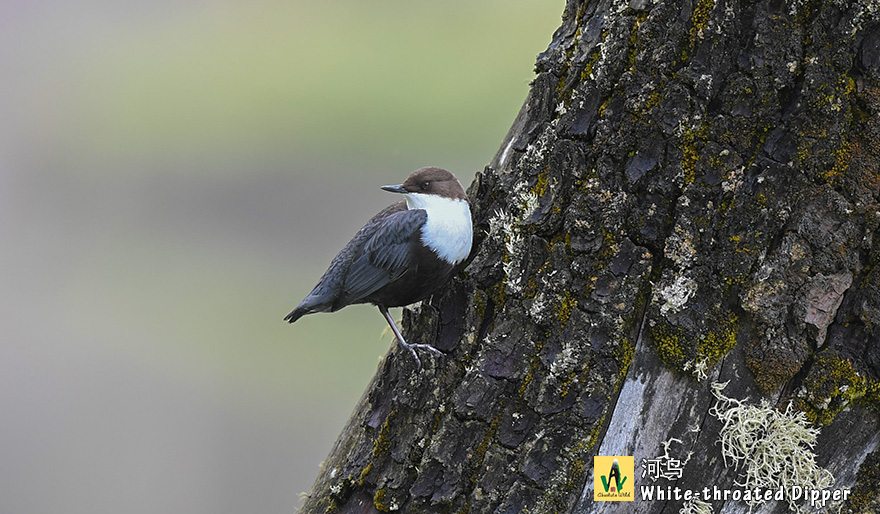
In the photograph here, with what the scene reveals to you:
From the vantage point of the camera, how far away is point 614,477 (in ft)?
7.38

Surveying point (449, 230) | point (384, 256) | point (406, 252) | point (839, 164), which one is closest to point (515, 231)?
point (449, 230)

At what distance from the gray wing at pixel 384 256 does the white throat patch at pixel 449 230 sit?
74 millimetres

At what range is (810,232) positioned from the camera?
208cm

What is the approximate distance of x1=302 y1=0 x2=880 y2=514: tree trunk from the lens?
207cm

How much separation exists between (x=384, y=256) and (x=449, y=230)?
40 cm

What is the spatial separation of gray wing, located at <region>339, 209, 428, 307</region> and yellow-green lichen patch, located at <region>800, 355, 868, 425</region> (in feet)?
5.00

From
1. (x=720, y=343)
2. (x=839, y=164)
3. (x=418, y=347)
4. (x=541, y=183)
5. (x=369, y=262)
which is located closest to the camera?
(x=839, y=164)

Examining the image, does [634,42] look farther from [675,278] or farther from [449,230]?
[449,230]

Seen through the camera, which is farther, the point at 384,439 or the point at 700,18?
the point at 384,439

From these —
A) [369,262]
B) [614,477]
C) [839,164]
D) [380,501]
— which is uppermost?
[839,164]

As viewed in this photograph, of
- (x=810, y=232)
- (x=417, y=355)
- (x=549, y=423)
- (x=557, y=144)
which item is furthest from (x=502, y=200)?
(x=810, y=232)

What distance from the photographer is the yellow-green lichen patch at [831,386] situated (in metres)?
2.09

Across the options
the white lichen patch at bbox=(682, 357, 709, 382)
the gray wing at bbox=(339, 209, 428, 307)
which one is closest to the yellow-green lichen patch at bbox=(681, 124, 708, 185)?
the white lichen patch at bbox=(682, 357, 709, 382)

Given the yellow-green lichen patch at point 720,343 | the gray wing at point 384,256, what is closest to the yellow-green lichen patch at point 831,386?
the yellow-green lichen patch at point 720,343
